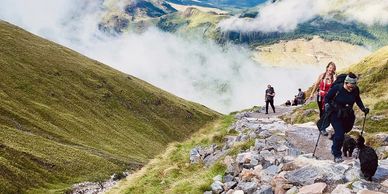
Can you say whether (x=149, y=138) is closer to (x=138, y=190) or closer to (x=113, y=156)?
(x=113, y=156)

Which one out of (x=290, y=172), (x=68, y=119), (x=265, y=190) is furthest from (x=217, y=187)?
(x=68, y=119)

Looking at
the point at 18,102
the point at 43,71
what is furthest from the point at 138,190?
the point at 43,71

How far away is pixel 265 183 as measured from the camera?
701 inches

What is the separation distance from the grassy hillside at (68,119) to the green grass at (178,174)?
33.3 meters

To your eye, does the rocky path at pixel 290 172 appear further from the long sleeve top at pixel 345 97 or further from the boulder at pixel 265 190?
the long sleeve top at pixel 345 97

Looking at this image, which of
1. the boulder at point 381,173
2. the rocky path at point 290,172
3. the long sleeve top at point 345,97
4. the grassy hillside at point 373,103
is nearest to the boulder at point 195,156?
the rocky path at point 290,172

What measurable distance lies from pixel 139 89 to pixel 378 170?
161 m

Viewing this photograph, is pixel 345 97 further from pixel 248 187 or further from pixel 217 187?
pixel 217 187

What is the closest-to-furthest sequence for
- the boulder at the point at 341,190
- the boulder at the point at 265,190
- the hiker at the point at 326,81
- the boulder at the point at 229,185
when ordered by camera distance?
the boulder at the point at 341,190
the boulder at the point at 265,190
the boulder at the point at 229,185
the hiker at the point at 326,81

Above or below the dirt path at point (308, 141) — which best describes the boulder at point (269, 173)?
above

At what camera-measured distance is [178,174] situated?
1045 inches

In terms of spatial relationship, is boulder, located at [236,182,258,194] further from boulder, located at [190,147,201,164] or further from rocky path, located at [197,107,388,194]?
boulder, located at [190,147,201,164]

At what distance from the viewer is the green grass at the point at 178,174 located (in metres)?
21.4

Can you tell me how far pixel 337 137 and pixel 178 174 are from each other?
1000 centimetres
